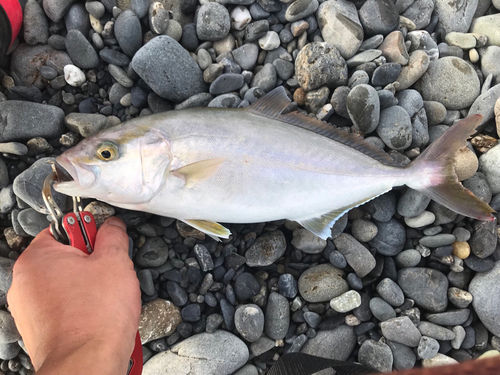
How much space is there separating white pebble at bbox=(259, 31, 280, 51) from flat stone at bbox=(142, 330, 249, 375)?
7.66 feet

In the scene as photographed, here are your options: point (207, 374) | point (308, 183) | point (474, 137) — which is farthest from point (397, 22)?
point (207, 374)

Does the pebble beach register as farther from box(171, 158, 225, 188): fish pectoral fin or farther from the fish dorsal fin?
box(171, 158, 225, 188): fish pectoral fin

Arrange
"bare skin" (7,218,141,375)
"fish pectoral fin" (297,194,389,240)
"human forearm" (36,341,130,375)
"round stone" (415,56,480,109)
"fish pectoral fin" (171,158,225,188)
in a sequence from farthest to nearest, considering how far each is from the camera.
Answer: "round stone" (415,56,480,109) → "fish pectoral fin" (297,194,389,240) → "fish pectoral fin" (171,158,225,188) → "bare skin" (7,218,141,375) → "human forearm" (36,341,130,375)

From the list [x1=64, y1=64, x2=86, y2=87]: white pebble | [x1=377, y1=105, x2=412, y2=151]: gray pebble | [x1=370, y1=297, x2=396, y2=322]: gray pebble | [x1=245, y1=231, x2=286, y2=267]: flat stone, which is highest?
[x1=64, y1=64, x2=86, y2=87]: white pebble

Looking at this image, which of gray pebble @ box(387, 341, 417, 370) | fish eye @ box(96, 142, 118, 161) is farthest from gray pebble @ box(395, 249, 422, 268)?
fish eye @ box(96, 142, 118, 161)

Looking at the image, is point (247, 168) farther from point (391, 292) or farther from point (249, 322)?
point (391, 292)

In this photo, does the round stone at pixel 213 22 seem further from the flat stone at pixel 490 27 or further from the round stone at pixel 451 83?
the flat stone at pixel 490 27

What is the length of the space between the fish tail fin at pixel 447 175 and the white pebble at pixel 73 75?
2.57m

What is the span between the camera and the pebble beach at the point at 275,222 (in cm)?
240

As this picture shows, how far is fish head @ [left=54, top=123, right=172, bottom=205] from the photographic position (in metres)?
1.85

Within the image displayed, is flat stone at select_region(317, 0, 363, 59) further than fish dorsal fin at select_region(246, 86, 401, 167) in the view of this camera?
Yes

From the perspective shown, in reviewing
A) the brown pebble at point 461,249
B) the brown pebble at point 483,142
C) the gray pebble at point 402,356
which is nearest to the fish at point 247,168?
the brown pebble at point 461,249

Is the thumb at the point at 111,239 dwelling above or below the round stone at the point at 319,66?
below

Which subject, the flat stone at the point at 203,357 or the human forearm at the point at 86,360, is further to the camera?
the flat stone at the point at 203,357
